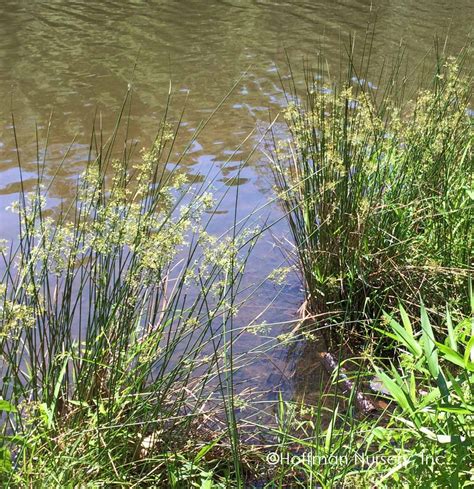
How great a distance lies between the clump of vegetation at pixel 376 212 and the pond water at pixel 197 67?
36 cm

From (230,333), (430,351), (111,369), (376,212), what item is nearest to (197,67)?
(376,212)

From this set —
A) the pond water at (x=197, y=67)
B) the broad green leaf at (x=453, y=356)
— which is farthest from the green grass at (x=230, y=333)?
the pond water at (x=197, y=67)

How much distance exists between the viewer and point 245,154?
5086 millimetres

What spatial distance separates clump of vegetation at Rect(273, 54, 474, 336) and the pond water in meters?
0.36

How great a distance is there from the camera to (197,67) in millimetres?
7047

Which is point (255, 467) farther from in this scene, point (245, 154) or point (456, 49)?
point (456, 49)

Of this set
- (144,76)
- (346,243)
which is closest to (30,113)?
(144,76)

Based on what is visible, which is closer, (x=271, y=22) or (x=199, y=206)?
(x=199, y=206)

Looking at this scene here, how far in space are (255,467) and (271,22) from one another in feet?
26.3

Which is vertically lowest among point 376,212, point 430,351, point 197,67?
point 197,67

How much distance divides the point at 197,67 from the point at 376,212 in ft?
15.7

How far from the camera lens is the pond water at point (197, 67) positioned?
4.17 m

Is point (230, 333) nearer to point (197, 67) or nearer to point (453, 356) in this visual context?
point (453, 356)

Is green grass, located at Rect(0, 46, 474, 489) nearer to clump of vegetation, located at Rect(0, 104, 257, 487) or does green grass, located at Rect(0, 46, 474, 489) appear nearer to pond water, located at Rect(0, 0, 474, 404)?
clump of vegetation, located at Rect(0, 104, 257, 487)
